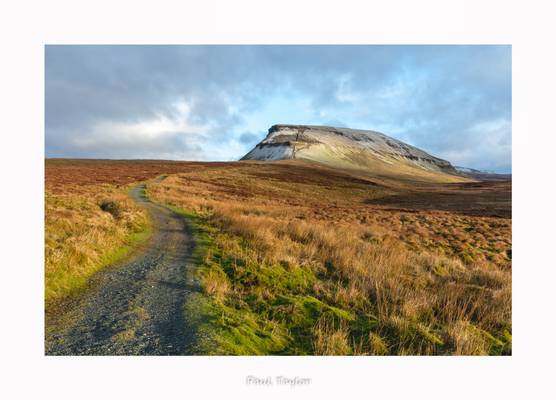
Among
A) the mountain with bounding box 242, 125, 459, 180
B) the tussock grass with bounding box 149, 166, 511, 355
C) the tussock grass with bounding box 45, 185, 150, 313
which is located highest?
the mountain with bounding box 242, 125, 459, 180

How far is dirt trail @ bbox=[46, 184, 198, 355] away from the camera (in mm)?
4797

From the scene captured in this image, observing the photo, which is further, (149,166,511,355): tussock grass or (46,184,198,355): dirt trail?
(149,166,511,355): tussock grass

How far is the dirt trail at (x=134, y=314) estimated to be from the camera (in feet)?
15.7

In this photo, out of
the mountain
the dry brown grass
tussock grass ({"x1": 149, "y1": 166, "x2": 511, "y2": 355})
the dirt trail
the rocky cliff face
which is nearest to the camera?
the dirt trail

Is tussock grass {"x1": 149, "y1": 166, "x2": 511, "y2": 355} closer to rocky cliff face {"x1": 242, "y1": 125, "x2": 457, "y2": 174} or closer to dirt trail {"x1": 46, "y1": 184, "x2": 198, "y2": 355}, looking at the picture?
dirt trail {"x1": 46, "y1": 184, "x2": 198, "y2": 355}

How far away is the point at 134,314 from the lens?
19.0ft

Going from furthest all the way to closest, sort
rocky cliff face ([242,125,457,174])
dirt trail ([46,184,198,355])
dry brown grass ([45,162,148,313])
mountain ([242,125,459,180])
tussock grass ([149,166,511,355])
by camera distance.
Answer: rocky cliff face ([242,125,457,174]) < mountain ([242,125,459,180]) < dry brown grass ([45,162,148,313]) < tussock grass ([149,166,511,355]) < dirt trail ([46,184,198,355])

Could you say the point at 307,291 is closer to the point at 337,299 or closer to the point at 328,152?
the point at 337,299

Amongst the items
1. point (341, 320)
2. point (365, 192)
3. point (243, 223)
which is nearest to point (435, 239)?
point (243, 223)

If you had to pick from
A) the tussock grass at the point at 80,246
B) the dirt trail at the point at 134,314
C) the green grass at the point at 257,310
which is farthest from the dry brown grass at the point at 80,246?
the green grass at the point at 257,310

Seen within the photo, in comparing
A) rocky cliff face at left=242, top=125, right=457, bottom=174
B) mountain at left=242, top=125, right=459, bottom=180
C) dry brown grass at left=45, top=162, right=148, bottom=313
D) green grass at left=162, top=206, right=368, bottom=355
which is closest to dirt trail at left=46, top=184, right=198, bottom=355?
green grass at left=162, top=206, right=368, bottom=355
